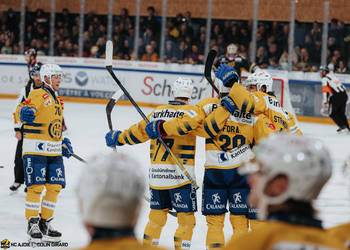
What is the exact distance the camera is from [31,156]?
4879 millimetres

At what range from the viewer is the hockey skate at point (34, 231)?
4.83 metres

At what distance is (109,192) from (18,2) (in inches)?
605

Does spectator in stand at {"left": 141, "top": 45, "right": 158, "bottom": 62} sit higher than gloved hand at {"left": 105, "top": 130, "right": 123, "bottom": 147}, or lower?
higher

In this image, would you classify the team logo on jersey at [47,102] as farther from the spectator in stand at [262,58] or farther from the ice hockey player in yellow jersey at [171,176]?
the spectator in stand at [262,58]

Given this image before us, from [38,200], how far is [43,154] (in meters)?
0.35

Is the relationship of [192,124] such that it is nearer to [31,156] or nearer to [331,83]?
[31,156]

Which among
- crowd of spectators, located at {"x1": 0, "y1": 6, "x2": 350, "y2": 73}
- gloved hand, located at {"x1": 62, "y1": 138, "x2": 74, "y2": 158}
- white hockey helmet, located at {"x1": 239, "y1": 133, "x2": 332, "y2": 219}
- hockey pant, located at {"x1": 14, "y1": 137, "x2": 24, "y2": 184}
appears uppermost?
crowd of spectators, located at {"x1": 0, "y1": 6, "x2": 350, "y2": 73}

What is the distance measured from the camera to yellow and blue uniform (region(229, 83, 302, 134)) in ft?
13.8

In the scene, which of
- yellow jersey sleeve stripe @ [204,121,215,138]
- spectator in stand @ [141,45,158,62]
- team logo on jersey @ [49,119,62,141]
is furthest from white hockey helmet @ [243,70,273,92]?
spectator in stand @ [141,45,158,62]

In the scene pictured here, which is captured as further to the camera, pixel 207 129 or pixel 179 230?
pixel 179 230

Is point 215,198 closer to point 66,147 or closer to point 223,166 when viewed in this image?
point 223,166

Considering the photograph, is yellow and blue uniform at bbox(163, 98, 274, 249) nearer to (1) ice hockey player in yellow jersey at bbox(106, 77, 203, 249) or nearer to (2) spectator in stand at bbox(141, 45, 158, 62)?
(1) ice hockey player in yellow jersey at bbox(106, 77, 203, 249)

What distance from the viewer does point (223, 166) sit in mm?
4277

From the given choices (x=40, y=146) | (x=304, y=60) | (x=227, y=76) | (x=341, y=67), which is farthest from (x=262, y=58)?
(x=227, y=76)
